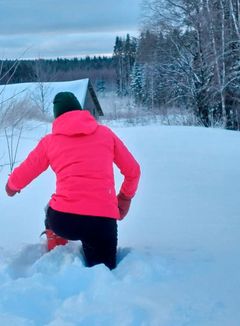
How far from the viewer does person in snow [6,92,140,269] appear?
314 cm

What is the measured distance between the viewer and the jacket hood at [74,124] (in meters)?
3.14

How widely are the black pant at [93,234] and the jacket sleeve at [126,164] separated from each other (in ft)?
1.02

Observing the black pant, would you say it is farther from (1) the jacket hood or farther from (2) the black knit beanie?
(2) the black knit beanie

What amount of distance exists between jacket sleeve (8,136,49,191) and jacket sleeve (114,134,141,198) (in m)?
0.44

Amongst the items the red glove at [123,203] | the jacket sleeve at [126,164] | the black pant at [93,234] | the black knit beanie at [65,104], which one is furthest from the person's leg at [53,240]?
the black knit beanie at [65,104]

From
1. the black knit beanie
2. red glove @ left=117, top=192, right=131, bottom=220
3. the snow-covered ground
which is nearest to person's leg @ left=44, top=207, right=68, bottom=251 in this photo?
the snow-covered ground

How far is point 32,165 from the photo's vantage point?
129 inches

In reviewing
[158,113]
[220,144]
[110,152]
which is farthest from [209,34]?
[110,152]

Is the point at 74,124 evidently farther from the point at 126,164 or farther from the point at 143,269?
the point at 143,269

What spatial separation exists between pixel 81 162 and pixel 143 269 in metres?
0.72

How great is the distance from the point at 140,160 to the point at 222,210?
387 cm

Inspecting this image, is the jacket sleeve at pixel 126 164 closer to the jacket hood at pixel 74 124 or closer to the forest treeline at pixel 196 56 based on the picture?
the jacket hood at pixel 74 124

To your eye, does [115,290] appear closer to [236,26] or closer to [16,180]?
[16,180]

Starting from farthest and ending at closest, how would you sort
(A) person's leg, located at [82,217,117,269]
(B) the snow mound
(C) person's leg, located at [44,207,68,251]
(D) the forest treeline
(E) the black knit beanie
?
(D) the forest treeline < (C) person's leg, located at [44,207,68,251] < (E) the black knit beanie < (A) person's leg, located at [82,217,117,269] < (B) the snow mound
